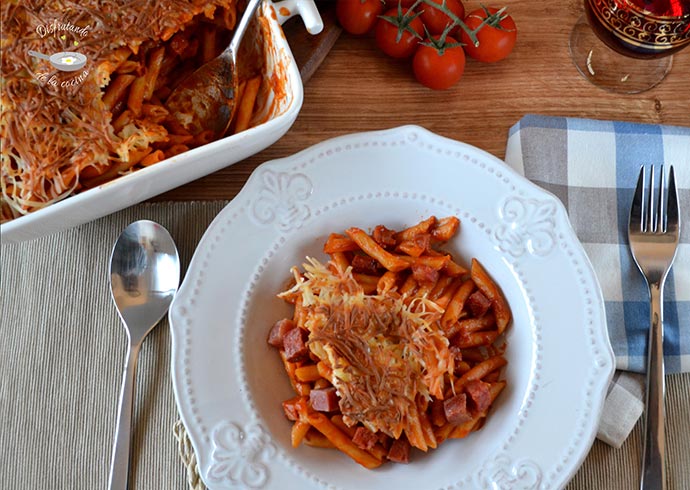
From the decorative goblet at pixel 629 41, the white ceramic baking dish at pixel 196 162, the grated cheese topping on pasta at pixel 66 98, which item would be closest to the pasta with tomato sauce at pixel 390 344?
the white ceramic baking dish at pixel 196 162

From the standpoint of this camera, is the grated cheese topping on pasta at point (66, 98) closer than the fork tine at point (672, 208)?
Yes

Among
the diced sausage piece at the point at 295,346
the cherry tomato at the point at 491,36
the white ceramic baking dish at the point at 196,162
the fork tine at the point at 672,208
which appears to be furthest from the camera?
the cherry tomato at the point at 491,36

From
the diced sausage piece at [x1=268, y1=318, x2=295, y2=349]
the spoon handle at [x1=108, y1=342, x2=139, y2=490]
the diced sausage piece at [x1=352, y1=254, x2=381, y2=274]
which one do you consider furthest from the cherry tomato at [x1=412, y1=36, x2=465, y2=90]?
the spoon handle at [x1=108, y1=342, x2=139, y2=490]

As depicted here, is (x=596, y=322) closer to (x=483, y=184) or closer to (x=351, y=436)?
(x=483, y=184)

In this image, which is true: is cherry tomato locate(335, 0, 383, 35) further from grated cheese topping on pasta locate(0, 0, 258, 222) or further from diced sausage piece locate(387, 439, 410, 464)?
diced sausage piece locate(387, 439, 410, 464)

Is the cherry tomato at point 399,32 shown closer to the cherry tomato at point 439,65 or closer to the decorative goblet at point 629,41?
the cherry tomato at point 439,65

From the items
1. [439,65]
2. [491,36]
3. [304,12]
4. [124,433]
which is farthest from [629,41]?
[124,433]

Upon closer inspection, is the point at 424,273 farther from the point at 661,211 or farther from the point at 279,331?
the point at 661,211
